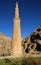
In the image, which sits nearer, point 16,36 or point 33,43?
point 16,36

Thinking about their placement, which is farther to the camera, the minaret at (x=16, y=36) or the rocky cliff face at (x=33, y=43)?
the rocky cliff face at (x=33, y=43)

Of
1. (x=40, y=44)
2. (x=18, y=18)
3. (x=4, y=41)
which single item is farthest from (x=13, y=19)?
(x=4, y=41)

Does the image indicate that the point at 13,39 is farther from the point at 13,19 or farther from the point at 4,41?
the point at 4,41

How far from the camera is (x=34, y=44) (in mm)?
42594

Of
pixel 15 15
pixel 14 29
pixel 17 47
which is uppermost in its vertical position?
pixel 15 15

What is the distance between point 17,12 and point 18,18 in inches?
53.0

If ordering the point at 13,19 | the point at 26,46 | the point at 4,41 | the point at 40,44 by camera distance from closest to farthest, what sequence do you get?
the point at 13,19, the point at 40,44, the point at 26,46, the point at 4,41

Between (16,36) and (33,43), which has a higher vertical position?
(33,43)

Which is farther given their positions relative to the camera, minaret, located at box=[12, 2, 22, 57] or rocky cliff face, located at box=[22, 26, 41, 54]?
rocky cliff face, located at box=[22, 26, 41, 54]

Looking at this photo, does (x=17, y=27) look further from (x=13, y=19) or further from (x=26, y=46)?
(x=26, y=46)

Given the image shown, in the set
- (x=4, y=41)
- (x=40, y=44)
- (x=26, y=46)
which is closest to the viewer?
(x=40, y=44)

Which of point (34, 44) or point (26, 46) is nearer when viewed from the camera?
point (34, 44)

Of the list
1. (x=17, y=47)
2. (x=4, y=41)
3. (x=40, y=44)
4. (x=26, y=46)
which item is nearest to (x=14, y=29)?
(x=17, y=47)

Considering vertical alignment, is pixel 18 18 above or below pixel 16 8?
below
